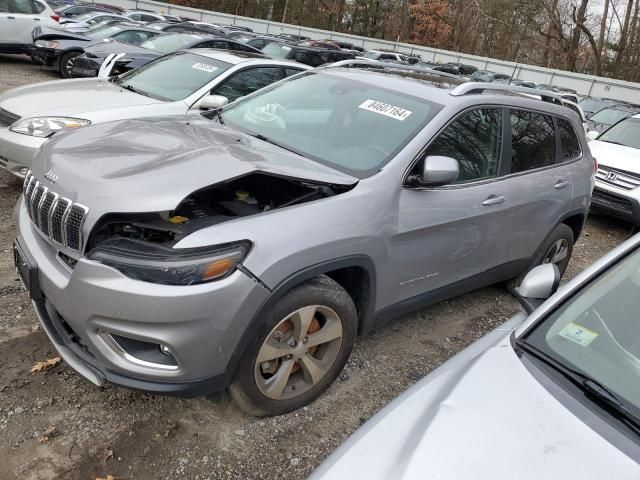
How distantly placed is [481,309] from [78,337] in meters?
3.15

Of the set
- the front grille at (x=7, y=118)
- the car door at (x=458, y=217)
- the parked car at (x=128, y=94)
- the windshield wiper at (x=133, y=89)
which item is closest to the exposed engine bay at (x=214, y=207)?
the car door at (x=458, y=217)

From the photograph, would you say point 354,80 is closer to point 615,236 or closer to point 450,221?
point 450,221

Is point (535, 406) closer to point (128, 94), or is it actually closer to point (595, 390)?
point (595, 390)

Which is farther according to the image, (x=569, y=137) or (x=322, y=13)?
(x=322, y=13)

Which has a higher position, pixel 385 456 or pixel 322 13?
pixel 322 13

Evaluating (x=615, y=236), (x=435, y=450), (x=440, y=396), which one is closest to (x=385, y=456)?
(x=435, y=450)

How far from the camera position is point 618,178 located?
757 centimetres

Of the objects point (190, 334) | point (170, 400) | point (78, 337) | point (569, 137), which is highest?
point (569, 137)

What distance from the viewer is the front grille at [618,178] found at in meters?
7.39

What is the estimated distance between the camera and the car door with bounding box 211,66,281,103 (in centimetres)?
598

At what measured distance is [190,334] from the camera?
2174 millimetres

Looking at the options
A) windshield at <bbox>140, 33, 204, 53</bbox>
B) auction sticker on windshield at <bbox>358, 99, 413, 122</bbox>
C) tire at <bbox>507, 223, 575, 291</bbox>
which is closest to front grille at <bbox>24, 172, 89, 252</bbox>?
auction sticker on windshield at <bbox>358, 99, 413, 122</bbox>

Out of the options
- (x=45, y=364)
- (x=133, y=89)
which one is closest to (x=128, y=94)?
(x=133, y=89)

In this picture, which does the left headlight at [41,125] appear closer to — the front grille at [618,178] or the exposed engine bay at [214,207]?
the exposed engine bay at [214,207]
